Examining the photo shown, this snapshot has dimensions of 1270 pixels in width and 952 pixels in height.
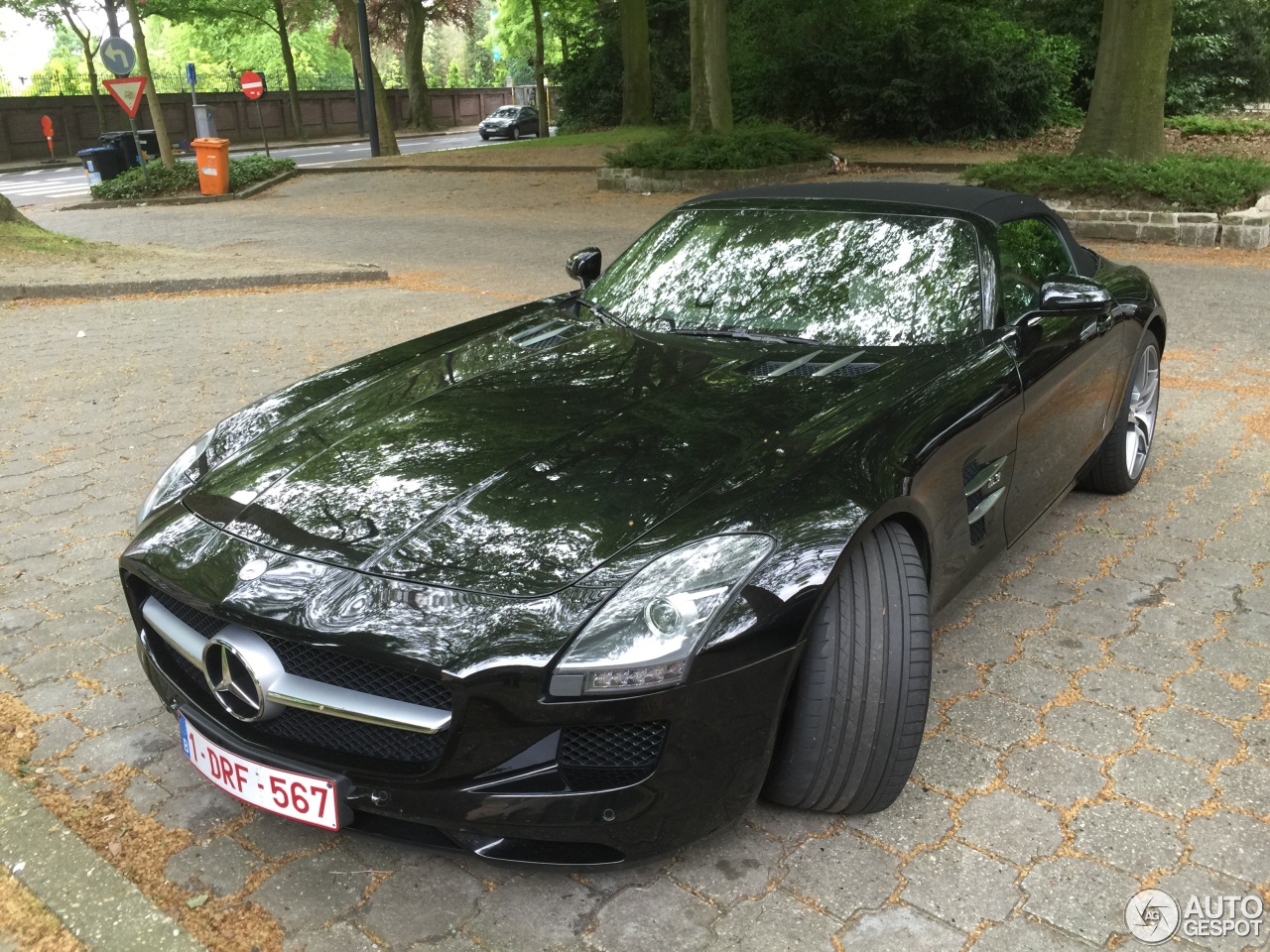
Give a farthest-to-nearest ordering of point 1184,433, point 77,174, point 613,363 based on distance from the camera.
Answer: point 77,174 → point 1184,433 → point 613,363

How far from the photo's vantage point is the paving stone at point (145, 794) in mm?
2805

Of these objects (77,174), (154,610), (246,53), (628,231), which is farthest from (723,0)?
(246,53)

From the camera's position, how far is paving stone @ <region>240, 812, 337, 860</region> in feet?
8.61

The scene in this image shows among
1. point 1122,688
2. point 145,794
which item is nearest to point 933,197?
point 1122,688

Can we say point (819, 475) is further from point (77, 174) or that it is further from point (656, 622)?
point (77, 174)

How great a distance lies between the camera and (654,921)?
2.35 meters

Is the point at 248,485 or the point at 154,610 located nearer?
the point at 154,610

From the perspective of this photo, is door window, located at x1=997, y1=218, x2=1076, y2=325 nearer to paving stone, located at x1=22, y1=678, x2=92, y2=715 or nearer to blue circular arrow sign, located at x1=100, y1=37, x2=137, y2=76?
paving stone, located at x1=22, y1=678, x2=92, y2=715

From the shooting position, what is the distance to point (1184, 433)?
18.5 ft

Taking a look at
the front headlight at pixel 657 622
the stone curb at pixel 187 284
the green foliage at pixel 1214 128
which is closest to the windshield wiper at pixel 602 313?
the front headlight at pixel 657 622

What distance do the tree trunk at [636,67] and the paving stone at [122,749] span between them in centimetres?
2609

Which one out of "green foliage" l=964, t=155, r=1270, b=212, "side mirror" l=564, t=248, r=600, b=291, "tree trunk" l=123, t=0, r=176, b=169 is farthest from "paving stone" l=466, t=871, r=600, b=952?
"tree trunk" l=123, t=0, r=176, b=169

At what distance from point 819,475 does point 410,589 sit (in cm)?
99

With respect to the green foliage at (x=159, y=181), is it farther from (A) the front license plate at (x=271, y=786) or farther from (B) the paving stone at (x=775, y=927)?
(B) the paving stone at (x=775, y=927)
